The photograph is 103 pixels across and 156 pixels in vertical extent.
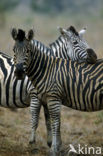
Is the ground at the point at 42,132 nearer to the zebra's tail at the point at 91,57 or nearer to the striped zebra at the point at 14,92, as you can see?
the striped zebra at the point at 14,92

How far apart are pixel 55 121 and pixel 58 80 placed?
87 cm

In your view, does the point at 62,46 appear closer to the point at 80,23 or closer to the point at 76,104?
the point at 76,104

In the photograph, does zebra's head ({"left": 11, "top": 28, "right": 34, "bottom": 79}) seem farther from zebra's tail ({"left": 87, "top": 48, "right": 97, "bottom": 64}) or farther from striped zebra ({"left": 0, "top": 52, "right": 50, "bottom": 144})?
striped zebra ({"left": 0, "top": 52, "right": 50, "bottom": 144})

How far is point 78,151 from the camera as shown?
7.79m

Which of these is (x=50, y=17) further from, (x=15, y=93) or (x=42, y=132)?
(x=15, y=93)

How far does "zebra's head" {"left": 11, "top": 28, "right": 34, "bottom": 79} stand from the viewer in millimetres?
6754

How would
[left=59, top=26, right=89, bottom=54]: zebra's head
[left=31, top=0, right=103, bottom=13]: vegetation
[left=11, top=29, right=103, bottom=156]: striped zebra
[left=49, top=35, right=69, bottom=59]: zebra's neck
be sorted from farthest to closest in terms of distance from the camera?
[left=31, top=0, right=103, bottom=13]: vegetation, [left=49, top=35, right=69, bottom=59]: zebra's neck, [left=59, top=26, right=89, bottom=54]: zebra's head, [left=11, top=29, right=103, bottom=156]: striped zebra

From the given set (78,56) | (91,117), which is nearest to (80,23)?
(91,117)

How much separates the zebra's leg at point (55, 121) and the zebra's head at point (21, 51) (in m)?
0.86

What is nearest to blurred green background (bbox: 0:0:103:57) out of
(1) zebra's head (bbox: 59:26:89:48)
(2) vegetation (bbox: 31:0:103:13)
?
(2) vegetation (bbox: 31:0:103:13)

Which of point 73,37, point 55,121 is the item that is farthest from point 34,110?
point 73,37

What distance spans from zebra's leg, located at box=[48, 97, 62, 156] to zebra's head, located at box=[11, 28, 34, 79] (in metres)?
0.86

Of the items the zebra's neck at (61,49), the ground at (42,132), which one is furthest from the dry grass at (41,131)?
the zebra's neck at (61,49)

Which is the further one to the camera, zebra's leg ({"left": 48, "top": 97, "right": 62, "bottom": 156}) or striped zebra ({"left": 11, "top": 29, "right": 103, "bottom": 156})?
zebra's leg ({"left": 48, "top": 97, "right": 62, "bottom": 156})
